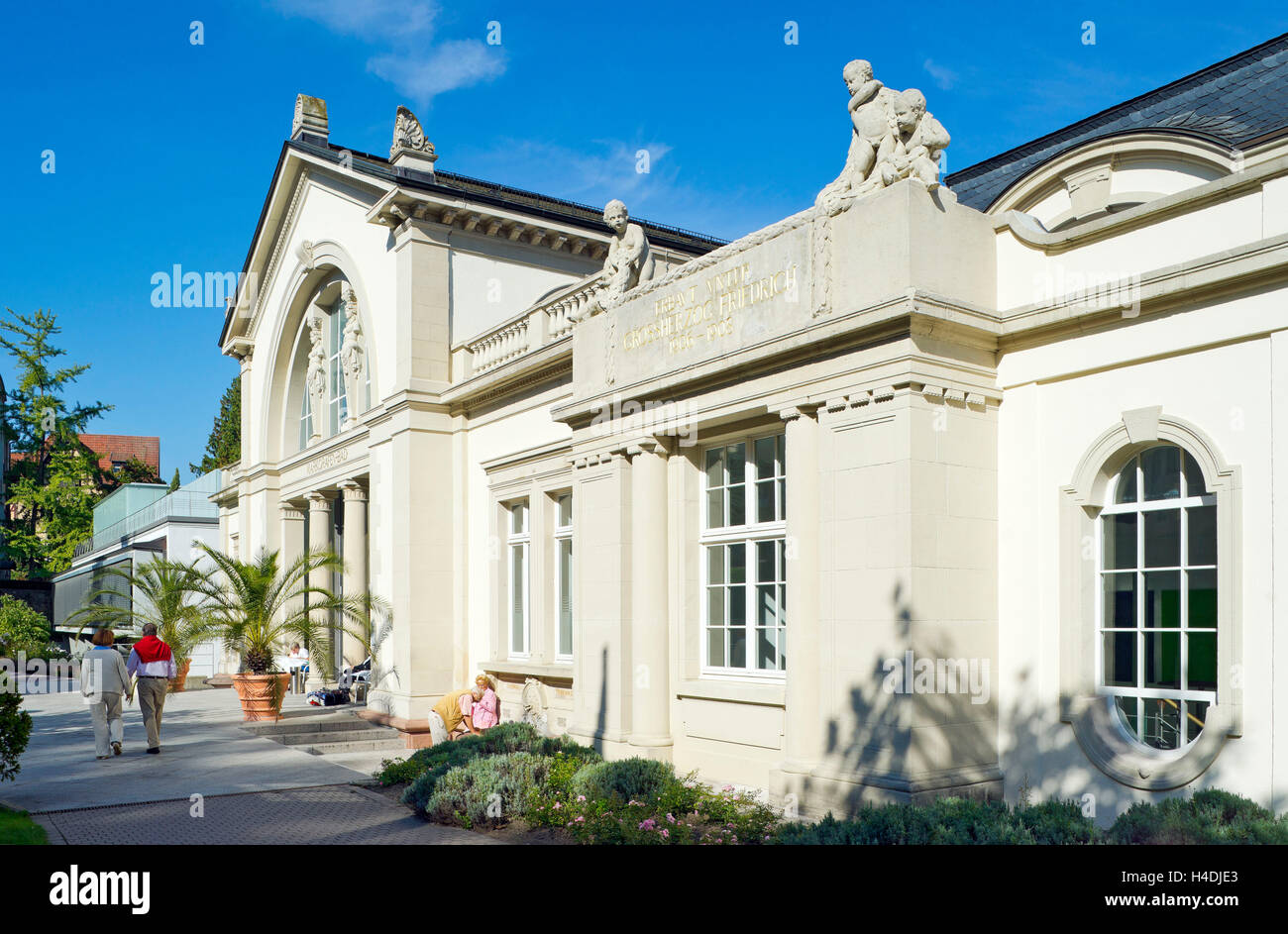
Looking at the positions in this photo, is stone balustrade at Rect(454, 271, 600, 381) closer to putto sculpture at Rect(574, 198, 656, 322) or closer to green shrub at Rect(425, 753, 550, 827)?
putto sculpture at Rect(574, 198, 656, 322)

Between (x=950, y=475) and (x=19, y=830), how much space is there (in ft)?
28.9

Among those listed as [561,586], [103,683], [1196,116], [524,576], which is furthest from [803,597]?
[103,683]

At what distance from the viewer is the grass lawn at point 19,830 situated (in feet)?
29.7

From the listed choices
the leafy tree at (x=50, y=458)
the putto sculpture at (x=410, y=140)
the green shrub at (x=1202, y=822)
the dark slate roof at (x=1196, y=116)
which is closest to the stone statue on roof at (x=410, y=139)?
the putto sculpture at (x=410, y=140)

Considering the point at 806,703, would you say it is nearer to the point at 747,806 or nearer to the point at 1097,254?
the point at 747,806

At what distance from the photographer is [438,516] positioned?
1897cm

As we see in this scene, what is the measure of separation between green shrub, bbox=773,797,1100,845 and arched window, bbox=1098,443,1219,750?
3.85ft

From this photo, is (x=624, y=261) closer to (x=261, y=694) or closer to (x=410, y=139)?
(x=410, y=139)

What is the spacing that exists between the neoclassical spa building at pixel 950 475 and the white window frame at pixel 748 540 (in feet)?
0.13

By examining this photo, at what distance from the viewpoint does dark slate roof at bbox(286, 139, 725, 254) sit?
19.3 meters

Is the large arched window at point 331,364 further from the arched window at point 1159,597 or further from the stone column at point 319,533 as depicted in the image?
the arched window at point 1159,597

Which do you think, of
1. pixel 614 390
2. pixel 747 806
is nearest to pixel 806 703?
pixel 747 806

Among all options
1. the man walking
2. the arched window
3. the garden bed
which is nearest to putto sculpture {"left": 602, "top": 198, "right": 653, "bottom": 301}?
the garden bed
